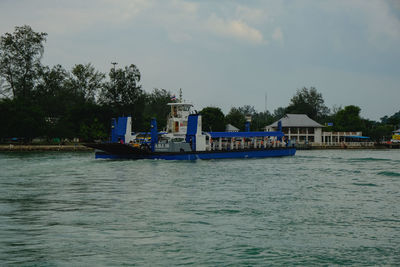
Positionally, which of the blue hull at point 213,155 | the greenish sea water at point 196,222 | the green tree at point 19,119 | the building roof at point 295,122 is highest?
the building roof at point 295,122

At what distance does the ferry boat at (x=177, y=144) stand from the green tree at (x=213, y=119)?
45283 millimetres

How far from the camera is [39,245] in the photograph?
41.7ft

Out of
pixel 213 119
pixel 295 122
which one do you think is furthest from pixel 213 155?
pixel 295 122

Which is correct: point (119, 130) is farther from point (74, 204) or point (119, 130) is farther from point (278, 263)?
point (278, 263)

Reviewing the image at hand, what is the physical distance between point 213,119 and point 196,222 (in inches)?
3505

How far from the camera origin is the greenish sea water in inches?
468

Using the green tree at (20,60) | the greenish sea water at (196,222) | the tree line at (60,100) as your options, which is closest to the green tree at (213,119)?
the tree line at (60,100)

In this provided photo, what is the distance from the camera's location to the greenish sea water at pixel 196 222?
11.9 m

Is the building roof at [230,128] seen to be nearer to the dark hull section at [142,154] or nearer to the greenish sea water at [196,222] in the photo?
the dark hull section at [142,154]

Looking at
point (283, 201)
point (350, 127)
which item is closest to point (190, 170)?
point (283, 201)

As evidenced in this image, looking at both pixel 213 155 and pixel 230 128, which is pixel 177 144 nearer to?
pixel 213 155

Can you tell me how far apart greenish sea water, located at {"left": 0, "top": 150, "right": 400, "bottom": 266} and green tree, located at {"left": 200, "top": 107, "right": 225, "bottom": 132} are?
248ft

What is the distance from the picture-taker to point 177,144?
150ft

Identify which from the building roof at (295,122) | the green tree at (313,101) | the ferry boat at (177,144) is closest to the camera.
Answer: the ferry boat at (177,144)
